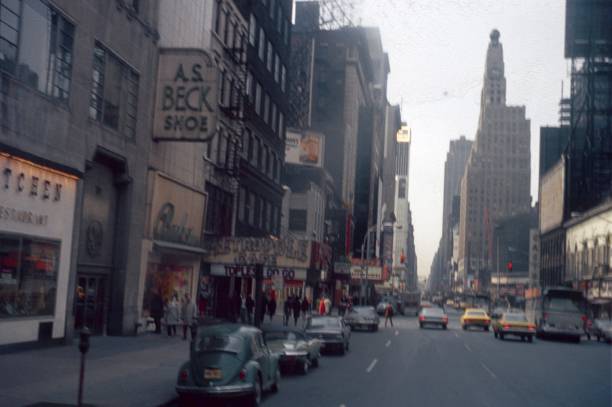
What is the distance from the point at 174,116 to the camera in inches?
1131

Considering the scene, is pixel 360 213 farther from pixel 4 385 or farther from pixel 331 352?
pixel 4 385

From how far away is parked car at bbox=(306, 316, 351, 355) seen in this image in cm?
2664

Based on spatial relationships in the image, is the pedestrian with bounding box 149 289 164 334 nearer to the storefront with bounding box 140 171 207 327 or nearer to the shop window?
the storefront with bounding box 140 171 207 327

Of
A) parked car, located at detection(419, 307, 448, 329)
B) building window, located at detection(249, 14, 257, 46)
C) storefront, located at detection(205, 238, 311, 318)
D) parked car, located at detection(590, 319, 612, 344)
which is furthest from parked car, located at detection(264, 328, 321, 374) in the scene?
parked car, located at detection(419, 307, 448, 329)

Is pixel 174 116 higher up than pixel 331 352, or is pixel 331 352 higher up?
pixel 174 116

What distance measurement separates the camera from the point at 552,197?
108812 mm

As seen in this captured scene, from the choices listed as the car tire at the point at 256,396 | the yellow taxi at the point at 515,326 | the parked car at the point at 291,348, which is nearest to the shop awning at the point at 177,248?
the parked car at the point at 291,348

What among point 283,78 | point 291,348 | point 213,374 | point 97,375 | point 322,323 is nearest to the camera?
point 213,374

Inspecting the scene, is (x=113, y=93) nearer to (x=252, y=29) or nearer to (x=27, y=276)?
(x=27, y=276)

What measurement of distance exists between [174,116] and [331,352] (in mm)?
10705

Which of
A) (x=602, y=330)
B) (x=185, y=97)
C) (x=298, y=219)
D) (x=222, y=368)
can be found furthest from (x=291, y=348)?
(x=298, y=219)

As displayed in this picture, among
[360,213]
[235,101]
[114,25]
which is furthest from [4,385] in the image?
[360,213]

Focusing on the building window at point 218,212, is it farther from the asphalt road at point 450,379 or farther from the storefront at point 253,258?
the asphalt road at point 450,379

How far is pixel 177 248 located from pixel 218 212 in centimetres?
723
